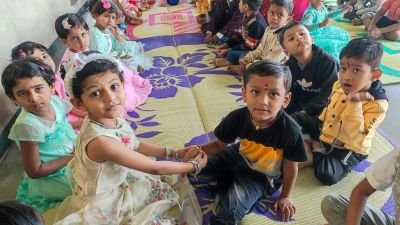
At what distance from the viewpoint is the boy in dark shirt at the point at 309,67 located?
65.3 inches

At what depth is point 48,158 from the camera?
1375 millimetres

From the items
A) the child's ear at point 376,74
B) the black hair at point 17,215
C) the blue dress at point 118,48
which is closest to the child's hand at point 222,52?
the blue dress at point 118,48

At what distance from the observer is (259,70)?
112 centimetres

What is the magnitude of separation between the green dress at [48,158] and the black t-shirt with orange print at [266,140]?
0.69 meters

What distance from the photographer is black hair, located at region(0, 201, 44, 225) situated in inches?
21.6

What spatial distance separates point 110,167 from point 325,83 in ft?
3.89

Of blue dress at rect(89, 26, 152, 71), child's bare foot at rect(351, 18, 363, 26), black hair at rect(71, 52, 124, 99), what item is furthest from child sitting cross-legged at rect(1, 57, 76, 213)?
child's bare foot at rect(351, 18, 363, 26)

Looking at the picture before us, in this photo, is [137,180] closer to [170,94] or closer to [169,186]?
[169,186]

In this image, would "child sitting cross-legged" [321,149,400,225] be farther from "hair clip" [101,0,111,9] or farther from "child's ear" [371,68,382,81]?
"hair clip" [101,0,111,9]

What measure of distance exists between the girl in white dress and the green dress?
15cm

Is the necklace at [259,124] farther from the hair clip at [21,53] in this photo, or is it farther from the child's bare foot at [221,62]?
the child's bare foot at [221,62]

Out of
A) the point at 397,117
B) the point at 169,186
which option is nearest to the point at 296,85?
the point at 397,117

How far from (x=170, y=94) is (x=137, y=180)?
105 cm

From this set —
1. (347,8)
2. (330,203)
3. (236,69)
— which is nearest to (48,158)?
(330,203)
